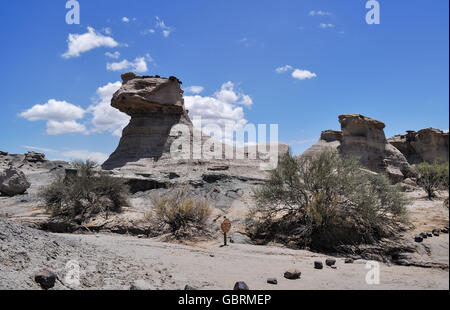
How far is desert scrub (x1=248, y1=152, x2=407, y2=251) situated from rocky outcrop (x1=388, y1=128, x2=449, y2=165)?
23.5 m

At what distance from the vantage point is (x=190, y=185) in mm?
15703

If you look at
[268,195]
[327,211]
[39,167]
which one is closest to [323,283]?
[327,211]

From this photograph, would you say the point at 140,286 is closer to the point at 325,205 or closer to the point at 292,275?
the point at 292,275

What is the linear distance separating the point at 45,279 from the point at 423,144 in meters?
35.6

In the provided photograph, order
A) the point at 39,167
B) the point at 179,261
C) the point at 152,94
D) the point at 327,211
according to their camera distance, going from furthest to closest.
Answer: the point at 39,167
the point at 152,94
the point at 327,211
the point at 179,261

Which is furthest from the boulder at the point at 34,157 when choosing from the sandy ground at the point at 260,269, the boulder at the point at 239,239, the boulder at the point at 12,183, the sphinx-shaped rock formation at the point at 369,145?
the boulder at the point at 239,239

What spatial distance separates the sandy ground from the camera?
192 inches

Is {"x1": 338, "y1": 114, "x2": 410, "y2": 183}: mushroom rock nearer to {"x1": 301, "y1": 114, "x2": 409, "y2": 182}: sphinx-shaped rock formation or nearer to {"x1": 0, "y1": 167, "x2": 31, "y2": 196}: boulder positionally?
{"x1": 301, "y1": 114, "x2": 409, "y2": 182}: sphinx-shaped rock formation

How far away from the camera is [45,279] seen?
12.5 feet

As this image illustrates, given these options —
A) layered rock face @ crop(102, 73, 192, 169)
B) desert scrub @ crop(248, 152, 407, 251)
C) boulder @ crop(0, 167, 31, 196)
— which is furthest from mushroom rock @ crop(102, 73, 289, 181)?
desert scrub @ crop(248, 152, 407, 251)

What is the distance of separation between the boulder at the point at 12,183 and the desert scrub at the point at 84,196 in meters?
5.46

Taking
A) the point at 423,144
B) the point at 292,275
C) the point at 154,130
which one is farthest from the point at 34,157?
the point at 423,144

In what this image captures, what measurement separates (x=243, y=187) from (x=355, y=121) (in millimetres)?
14997

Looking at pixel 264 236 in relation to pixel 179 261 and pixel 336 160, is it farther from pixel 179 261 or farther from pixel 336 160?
pixel 179 261
